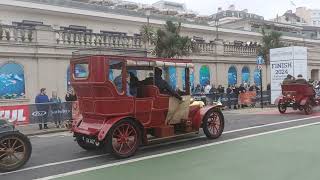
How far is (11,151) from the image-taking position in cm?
968

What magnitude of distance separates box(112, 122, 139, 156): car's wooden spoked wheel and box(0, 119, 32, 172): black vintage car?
1.84 metres

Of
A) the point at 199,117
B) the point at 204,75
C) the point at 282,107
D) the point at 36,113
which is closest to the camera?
the point at 199,117

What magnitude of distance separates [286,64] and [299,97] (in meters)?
5.40

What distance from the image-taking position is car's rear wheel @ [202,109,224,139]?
41.1 feet

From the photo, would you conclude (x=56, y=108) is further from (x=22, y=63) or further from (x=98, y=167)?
(x=98, y=167)

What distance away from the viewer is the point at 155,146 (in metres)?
11.9

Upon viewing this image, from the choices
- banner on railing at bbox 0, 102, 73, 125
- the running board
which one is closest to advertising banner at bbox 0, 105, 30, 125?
banner on railing at bbox 0, 102, 73, 125

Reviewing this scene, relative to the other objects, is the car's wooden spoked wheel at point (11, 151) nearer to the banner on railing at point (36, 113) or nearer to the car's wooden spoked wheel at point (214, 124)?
the car's wooden spoked wheel at point (214, 124)

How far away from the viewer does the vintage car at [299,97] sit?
20.0m

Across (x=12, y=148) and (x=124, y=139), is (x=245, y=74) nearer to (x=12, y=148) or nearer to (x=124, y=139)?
(x=124, y=139)

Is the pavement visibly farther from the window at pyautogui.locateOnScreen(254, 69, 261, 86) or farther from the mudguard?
the window at pyautogui.locateOnScreen(254, 69, 261, 86)

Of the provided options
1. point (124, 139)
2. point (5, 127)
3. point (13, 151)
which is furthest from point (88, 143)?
point (5, 127)

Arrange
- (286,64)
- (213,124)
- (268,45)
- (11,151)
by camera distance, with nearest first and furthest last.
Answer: (11,151) < (213,124) < (286,64) < (268,45)

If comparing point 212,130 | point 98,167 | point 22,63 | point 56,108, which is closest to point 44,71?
point 22,63
